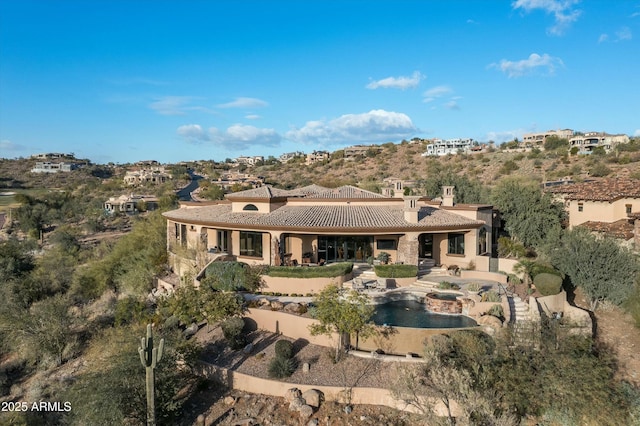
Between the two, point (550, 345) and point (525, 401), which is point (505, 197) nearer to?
point (550, 345)

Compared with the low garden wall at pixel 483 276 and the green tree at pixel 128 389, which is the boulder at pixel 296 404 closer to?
the green tree at pixel 128 389

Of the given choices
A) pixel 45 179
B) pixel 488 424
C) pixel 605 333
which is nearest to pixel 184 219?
pixel 488 424

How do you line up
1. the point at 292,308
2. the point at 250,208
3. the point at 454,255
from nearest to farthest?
the point at 292,308, the point at 454,255, the point at 250,208

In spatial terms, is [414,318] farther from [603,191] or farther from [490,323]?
[603,191]

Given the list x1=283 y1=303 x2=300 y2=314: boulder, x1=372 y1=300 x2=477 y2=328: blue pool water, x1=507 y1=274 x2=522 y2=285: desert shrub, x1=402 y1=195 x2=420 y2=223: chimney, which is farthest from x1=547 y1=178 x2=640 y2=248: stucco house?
x1=283 y1=303 x2=300 y2=314: boulder

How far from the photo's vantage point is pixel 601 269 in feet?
78.5

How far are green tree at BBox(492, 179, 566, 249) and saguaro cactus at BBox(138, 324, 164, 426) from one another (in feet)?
101

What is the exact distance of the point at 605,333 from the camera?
71.4 feet

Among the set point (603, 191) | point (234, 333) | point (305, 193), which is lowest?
point (234, 333)

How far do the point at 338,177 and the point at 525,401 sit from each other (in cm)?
7750

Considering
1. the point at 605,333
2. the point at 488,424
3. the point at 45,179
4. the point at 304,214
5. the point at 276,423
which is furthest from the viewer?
the point at 45,179

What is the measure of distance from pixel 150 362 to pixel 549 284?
68.7ft

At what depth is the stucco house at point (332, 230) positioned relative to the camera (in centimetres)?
2759

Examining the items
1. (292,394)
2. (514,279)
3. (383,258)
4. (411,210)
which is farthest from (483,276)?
(292,394)
